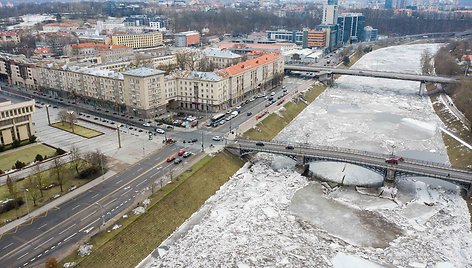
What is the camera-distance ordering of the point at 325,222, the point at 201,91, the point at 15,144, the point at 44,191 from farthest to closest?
the point at 201,91
the point at 15,144
the point at 44,191
the point at 325,222

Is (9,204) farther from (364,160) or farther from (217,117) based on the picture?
(364,160)

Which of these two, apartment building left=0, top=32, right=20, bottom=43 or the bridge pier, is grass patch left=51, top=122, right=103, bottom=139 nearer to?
the bridge pier

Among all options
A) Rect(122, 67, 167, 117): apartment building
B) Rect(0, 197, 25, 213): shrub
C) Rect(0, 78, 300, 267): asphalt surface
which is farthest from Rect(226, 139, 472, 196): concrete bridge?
Rect(0, 197, 25, 213): shrub

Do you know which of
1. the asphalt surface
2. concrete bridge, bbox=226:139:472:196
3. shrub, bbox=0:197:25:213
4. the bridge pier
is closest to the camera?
the asphalt surface

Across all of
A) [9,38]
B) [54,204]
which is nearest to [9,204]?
[54,204]

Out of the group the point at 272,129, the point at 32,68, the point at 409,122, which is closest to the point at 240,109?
the point at 272,129
